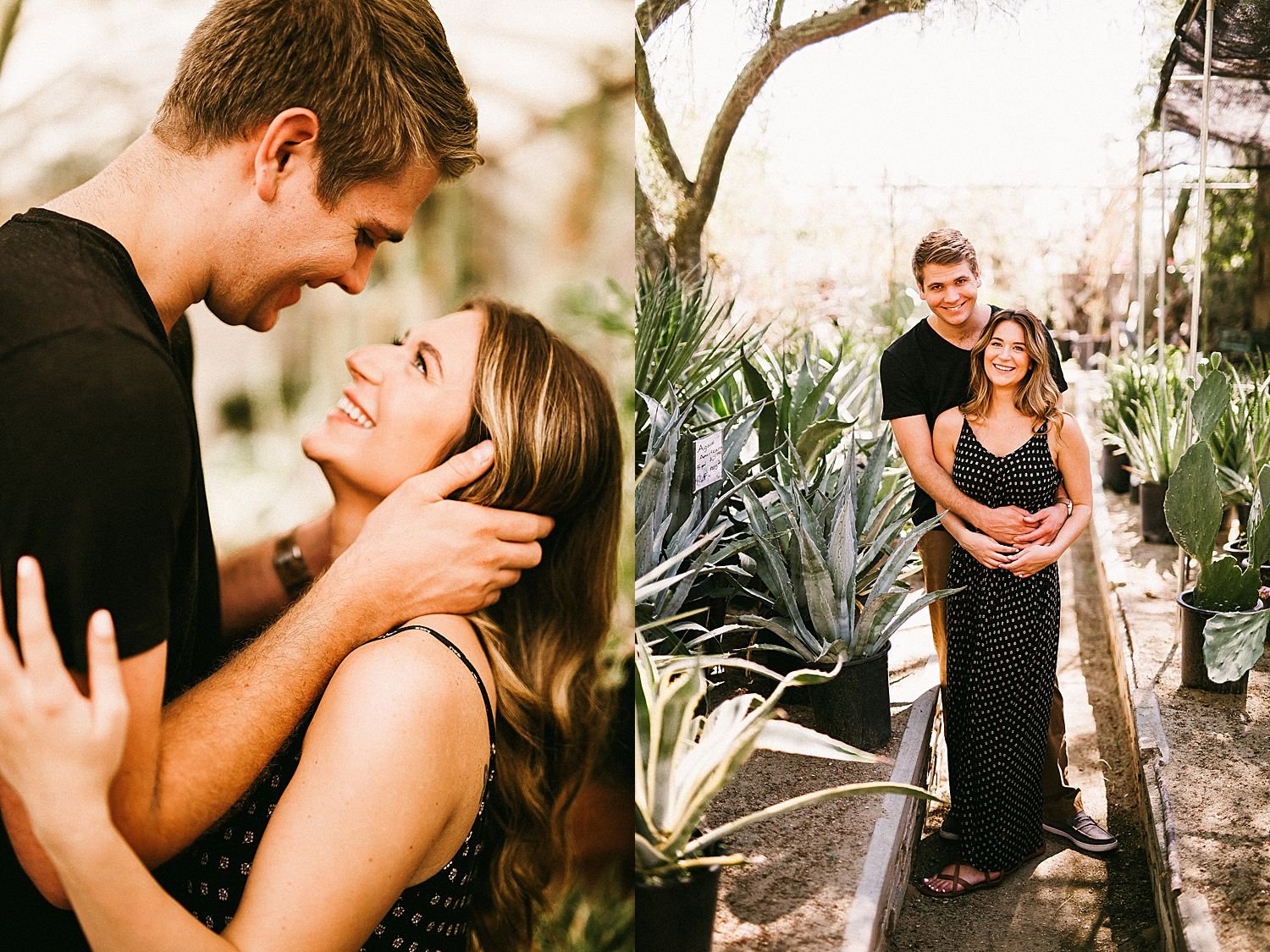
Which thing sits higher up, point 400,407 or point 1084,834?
point 400,407

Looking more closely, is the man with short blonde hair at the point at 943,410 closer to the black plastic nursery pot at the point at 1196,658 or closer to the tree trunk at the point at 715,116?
the tree trunk at the point at 715,116

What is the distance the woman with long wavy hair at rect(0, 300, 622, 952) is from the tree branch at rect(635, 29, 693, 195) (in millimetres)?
884

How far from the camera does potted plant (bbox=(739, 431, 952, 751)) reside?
275 cm

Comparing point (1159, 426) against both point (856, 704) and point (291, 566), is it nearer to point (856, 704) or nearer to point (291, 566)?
point (856, 704)

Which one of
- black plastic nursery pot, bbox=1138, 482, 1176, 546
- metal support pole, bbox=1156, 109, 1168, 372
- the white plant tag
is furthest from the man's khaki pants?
black plastic nursery pot, bbox=1138, 482, 1176, 546

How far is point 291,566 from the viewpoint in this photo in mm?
1261

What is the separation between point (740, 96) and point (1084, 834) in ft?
6.96

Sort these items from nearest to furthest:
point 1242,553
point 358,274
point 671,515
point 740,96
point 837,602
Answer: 1. point 358,274
2. point 740,96
3. point 671,515
4. point 837,602
5. point 1242,553

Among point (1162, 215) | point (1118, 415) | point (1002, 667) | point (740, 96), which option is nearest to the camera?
point (740, 96)

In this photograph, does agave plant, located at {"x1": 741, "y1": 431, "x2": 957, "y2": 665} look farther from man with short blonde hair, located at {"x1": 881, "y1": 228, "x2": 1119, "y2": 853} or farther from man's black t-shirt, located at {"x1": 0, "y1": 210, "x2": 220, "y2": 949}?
man's black t-shirt, located at {"x1": 0, "y1": 210, "x2": 220, "y2": 949}

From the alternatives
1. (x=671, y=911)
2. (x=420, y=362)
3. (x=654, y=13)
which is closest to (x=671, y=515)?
(x=654, y=13)

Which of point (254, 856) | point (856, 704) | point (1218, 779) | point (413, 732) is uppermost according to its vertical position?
point (413, 732)

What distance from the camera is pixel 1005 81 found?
392 centimetres

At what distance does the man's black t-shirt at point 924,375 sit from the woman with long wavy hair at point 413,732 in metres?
1.68
